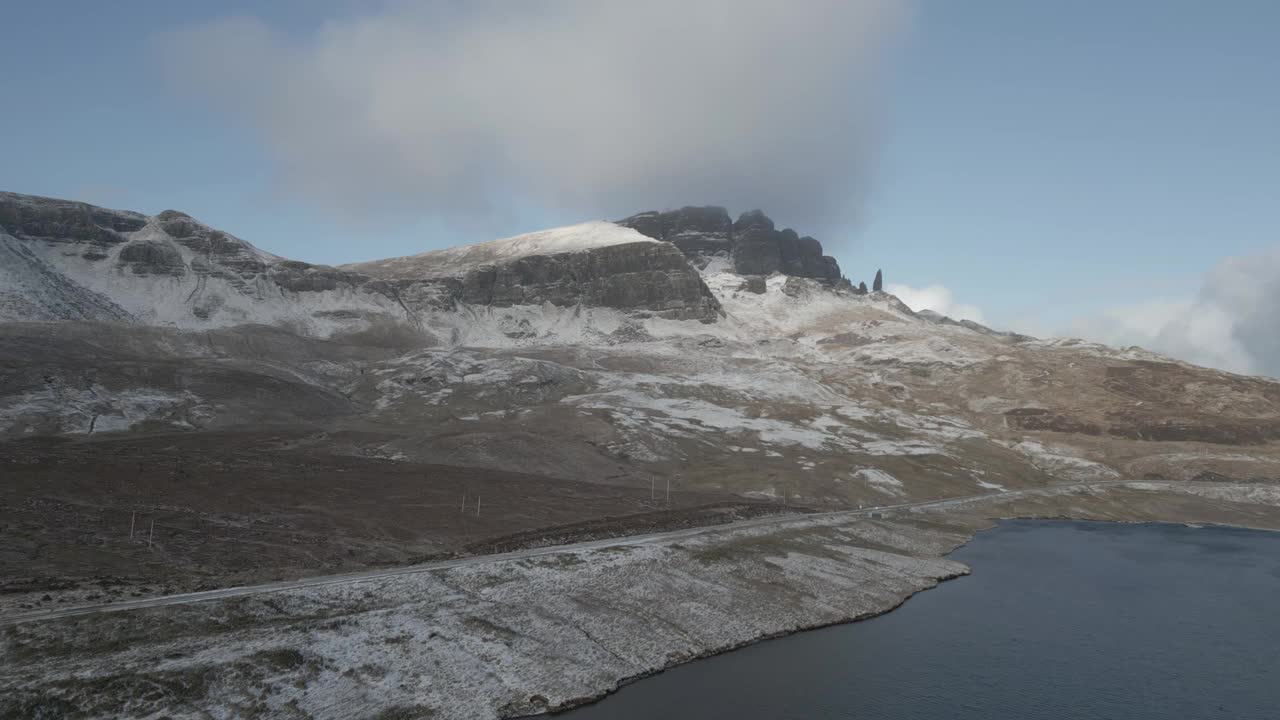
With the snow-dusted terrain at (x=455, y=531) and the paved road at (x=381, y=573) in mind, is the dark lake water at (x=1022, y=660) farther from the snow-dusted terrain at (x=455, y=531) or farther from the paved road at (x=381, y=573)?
the paved road at (x=381, y=573)

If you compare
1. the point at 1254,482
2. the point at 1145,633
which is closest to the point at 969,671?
the point at 1145,633

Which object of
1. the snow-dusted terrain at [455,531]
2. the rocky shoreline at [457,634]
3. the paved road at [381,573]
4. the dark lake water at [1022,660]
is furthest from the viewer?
the dark lake water at [1022,660]

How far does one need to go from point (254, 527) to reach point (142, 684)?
45.3m

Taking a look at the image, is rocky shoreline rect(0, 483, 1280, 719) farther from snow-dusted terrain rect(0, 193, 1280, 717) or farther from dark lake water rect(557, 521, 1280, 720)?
dark lake water rect(557, 521, 1280, 720)

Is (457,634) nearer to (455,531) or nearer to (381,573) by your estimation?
(381,573)

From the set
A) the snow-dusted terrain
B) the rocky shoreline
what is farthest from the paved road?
the snow-dusted terrain

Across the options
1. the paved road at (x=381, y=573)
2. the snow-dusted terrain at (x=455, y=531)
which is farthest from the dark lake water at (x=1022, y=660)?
the paved road at (x=381, y=573)

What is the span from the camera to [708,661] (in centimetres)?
6384

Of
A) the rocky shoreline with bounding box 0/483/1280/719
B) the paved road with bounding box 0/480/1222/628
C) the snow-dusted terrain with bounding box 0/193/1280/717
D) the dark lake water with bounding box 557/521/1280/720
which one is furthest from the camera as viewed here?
the dark lake water with bounding box 557/521/1280/720

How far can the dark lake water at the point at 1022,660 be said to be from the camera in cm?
5522

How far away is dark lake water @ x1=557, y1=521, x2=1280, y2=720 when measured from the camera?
55219 millimetres

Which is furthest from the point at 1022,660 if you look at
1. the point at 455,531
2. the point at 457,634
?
the point at 455,531

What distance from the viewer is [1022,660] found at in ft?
218

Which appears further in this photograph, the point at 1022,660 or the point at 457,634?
the point at 1022,660
